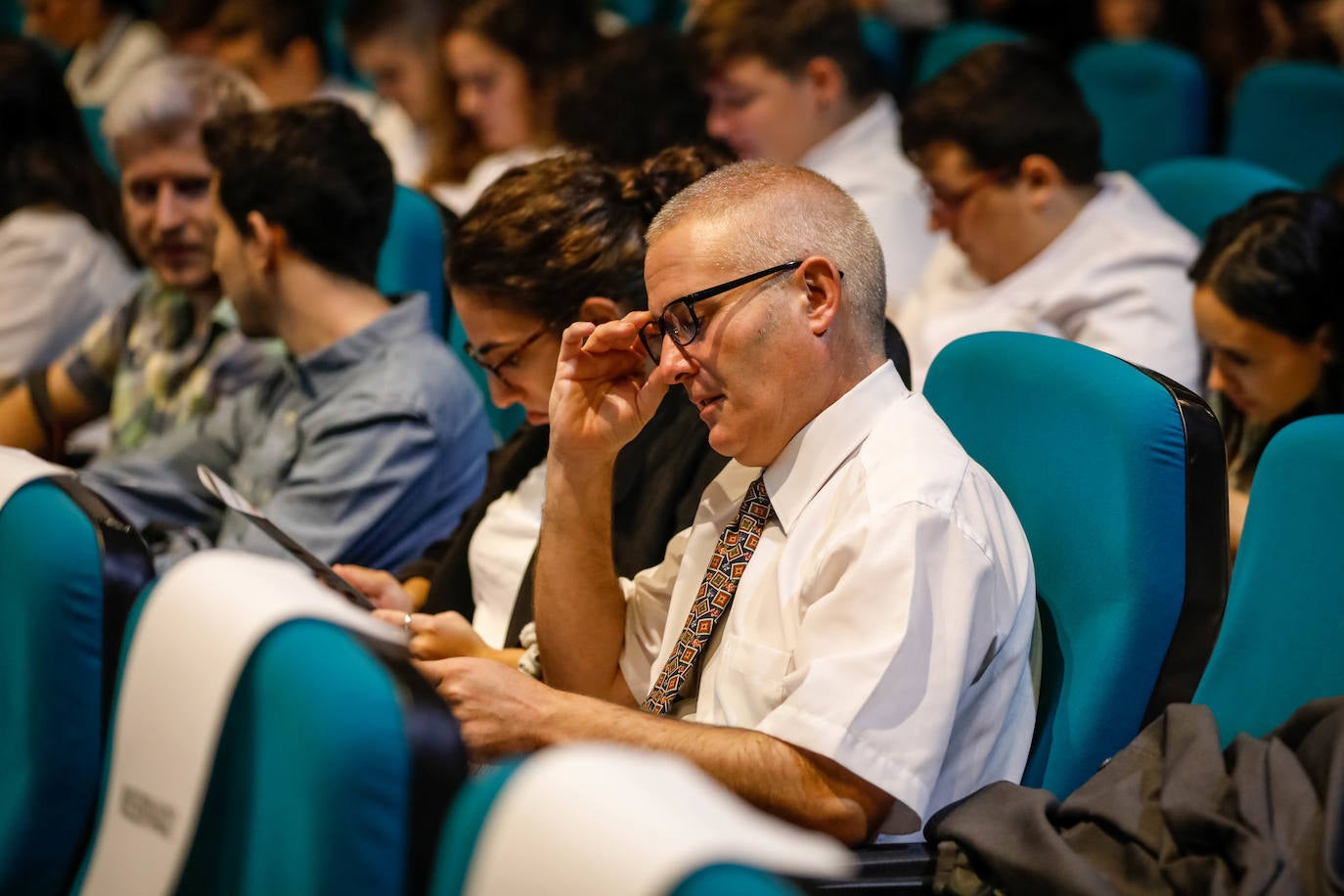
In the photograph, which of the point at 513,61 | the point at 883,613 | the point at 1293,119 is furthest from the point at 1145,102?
the point at 883,613

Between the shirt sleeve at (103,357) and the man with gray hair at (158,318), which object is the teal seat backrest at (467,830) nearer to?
the man with gray hair at (158,318)

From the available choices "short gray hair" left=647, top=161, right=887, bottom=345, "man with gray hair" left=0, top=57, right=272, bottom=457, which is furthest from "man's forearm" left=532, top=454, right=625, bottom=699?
"man with gray hair" left=0, top=57, right=272, bottom=457

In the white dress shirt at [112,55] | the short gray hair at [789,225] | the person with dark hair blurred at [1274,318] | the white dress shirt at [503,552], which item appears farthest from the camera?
the white dress shirt at [112,55]

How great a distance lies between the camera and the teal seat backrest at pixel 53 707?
4.23 feet

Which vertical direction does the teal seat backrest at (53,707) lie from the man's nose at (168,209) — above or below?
above

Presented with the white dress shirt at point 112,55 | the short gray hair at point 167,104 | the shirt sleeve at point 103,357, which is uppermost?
the short gray hair at point 167,104

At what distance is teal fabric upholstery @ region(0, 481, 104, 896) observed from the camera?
1288 mm

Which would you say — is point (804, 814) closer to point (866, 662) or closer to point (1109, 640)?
point (866, 662)

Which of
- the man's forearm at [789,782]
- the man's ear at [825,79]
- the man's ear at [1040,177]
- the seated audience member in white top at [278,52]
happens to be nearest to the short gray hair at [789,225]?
the man's forearm at [789,782]

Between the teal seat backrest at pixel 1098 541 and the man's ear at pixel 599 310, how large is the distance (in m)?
0.53

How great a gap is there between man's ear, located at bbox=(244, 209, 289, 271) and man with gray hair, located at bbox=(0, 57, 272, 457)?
A: 1.24ft

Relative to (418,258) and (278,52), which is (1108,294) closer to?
(418,258)

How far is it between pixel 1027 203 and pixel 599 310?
4.05ft

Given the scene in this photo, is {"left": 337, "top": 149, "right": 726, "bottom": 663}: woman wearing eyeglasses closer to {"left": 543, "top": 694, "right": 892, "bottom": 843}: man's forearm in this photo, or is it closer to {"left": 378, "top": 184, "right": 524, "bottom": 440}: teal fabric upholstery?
{"left": 543, "top": 694, "right": 892, "bottom": 843}: man's forearm
